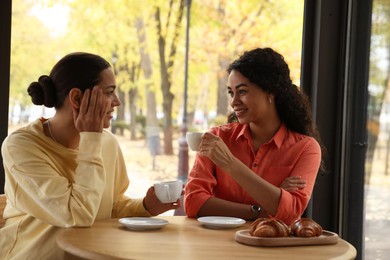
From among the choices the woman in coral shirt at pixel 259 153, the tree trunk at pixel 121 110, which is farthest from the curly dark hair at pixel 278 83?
the tree trunk at pixel 121 110

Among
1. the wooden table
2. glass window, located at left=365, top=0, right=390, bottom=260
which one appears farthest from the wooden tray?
glass window, located at left=365, top=0, right=390, bottom=260

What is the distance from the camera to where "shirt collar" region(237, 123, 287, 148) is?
8.54 feet

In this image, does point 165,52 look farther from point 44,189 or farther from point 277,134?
point 44,189

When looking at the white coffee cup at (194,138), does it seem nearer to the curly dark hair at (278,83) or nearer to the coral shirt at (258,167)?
the coral shirt at (258,167)

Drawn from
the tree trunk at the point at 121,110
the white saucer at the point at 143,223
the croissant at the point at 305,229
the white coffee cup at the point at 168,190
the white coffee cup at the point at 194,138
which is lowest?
the white saucer at the point at 143,223

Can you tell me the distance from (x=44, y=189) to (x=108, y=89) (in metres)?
0.42

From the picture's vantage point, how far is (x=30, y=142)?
2.14 metres

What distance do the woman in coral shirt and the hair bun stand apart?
545mm

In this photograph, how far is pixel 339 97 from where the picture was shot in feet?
10.8

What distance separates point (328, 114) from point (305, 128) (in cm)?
→ 60

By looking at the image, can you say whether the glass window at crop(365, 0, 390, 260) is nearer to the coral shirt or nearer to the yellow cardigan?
the coral shirt

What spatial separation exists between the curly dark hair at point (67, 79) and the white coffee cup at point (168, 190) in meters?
0.41

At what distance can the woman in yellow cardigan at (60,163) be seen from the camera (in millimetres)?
2057

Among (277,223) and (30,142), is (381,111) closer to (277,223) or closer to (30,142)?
(277,223)
